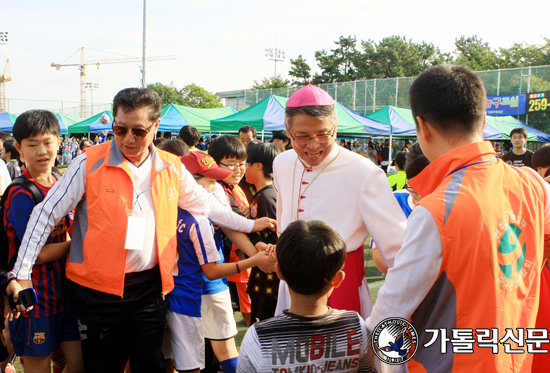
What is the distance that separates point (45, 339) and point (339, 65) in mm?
57293

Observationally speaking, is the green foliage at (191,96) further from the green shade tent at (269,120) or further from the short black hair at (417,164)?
the short black hair at (417,164)

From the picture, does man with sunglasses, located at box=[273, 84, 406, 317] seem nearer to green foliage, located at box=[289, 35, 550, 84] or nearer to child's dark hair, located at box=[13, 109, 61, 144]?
child's dark hair, located at box=[13, 109, 61, 144]

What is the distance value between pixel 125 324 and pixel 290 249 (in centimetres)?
124

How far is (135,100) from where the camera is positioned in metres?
2.07

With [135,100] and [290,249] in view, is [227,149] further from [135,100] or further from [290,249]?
[290,249]

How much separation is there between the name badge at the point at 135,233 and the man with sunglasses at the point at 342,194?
770 millimetres

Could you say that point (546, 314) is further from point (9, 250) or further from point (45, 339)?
point (9, 250)

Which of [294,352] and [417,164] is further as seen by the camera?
[417,164]

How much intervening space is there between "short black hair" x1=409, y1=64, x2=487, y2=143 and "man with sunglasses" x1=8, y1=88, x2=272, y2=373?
1423 mm

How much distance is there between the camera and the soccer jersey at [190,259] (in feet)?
7.61

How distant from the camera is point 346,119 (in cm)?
1180

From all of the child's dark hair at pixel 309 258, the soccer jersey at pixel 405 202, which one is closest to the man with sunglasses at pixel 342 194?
the child's dark hair at pixel 309 258

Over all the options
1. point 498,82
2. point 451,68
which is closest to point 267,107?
point 451,68

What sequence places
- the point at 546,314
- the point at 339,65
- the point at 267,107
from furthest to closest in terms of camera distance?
the point at 339,65
the point at 267,107
the point at 546,314
